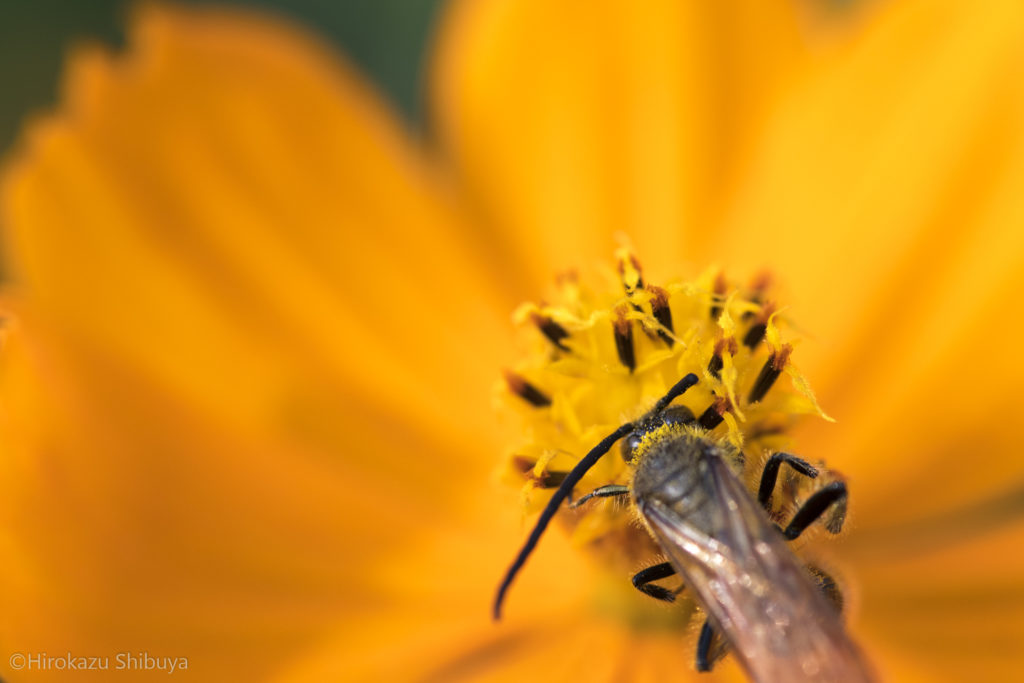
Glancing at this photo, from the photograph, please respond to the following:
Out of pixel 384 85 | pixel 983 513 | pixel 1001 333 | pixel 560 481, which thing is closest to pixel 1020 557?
pixel 983 513

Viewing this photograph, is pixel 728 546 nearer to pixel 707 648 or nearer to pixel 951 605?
pixel 707 648

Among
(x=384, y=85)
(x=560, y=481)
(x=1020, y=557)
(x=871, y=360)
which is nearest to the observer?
(x=560, y=481)

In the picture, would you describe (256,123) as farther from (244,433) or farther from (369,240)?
(244,433)

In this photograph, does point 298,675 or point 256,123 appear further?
point 256,123

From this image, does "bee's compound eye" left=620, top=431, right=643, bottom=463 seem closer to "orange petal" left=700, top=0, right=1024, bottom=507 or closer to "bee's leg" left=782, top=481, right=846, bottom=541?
"bee's leg" left=782, top=481, right=846, bottom=541

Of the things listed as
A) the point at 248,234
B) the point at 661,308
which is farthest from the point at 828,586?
the point at 248,234

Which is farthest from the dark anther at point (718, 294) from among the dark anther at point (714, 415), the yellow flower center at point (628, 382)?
the dark anther at point (714, 415)

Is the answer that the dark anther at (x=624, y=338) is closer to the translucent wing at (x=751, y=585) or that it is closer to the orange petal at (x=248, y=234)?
the translucent wing at (x=751, y=585)
